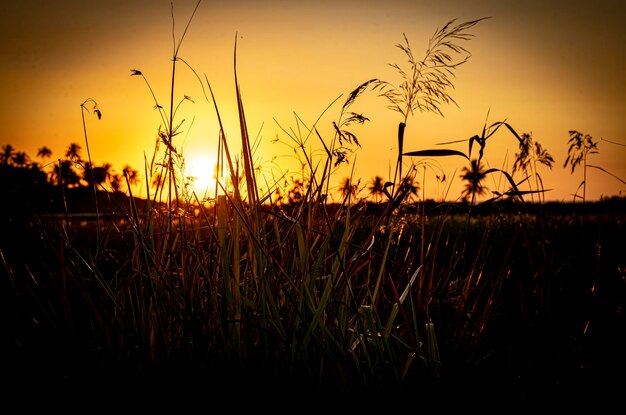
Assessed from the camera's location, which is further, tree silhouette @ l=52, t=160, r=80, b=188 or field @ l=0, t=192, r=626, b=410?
tree silhouette @ l=52, t=160, r=80, b=188

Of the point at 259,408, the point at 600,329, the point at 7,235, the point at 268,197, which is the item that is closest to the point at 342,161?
the point at 268,197

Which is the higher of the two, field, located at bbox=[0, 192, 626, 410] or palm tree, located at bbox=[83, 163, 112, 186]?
palm tree, located at bbox=[83, 163, 112, 186]

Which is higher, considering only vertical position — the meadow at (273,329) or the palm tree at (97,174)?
the palm tree at (97,174)

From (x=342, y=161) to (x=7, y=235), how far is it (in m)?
5.05

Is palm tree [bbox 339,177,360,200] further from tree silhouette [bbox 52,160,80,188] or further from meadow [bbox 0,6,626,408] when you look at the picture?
tree silhouette [bbox 52,160,80,188]

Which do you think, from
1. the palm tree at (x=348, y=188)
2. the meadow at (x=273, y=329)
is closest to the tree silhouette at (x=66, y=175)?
the meadow at (x=273, y=329)

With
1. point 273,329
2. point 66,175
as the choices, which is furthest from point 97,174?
point 273,329

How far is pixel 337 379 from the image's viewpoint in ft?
5.09

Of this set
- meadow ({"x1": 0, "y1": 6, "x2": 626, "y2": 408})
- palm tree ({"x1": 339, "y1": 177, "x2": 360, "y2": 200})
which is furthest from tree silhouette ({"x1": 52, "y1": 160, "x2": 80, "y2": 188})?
palm tree ({"x1": 339, "y1": 177, "x2": 360, "y2": 200})

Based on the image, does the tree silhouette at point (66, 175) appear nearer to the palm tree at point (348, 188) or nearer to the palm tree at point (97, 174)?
the palm tree at point (97, 174)

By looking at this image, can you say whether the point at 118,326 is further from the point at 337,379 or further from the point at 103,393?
the point at 337,379

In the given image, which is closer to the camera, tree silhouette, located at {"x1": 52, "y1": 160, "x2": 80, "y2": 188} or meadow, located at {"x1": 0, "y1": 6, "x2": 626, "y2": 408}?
meadow, located at {"x1": 0, "y1": 6, "x2": 626, "y2": 408}

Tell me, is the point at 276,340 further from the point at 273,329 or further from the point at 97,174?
the point at 97,174

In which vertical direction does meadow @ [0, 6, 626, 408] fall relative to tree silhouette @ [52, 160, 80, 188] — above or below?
below
